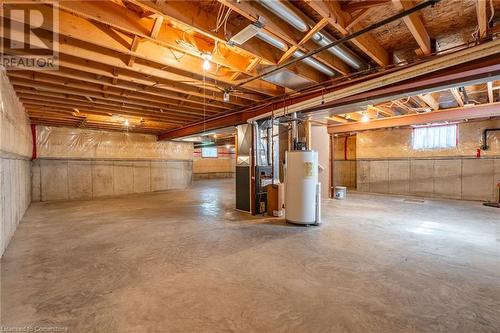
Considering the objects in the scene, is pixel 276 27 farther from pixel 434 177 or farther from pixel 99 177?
pixel 99 177

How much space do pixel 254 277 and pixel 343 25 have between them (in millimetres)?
2488

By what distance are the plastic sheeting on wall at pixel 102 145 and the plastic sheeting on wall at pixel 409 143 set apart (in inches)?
288

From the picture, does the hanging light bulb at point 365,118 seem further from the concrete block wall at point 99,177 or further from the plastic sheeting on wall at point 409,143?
the concrete block wall at point 99,177

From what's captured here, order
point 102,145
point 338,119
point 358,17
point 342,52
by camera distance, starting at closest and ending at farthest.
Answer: point 358,17 < point 342,52 < point 338,119 < point 102,145

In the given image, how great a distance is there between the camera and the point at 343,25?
212 centimetres

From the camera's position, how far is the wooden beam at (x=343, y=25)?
188cm

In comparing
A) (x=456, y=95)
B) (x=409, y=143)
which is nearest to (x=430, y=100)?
(x=456, y=95)

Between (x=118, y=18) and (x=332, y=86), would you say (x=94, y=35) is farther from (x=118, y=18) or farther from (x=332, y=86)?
(x=332, y=86)

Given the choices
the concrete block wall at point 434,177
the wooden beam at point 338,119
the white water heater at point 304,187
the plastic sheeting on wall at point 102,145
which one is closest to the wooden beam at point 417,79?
the white water heater at point 304,187

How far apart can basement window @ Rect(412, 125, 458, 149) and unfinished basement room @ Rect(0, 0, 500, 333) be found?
2092 mm

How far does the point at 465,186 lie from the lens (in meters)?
6.82

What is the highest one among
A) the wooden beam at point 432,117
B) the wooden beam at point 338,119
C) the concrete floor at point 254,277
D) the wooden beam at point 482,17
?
the wooden beam at point 338,119

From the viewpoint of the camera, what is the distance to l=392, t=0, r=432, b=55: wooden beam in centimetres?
188

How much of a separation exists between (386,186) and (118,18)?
8.94 meters
